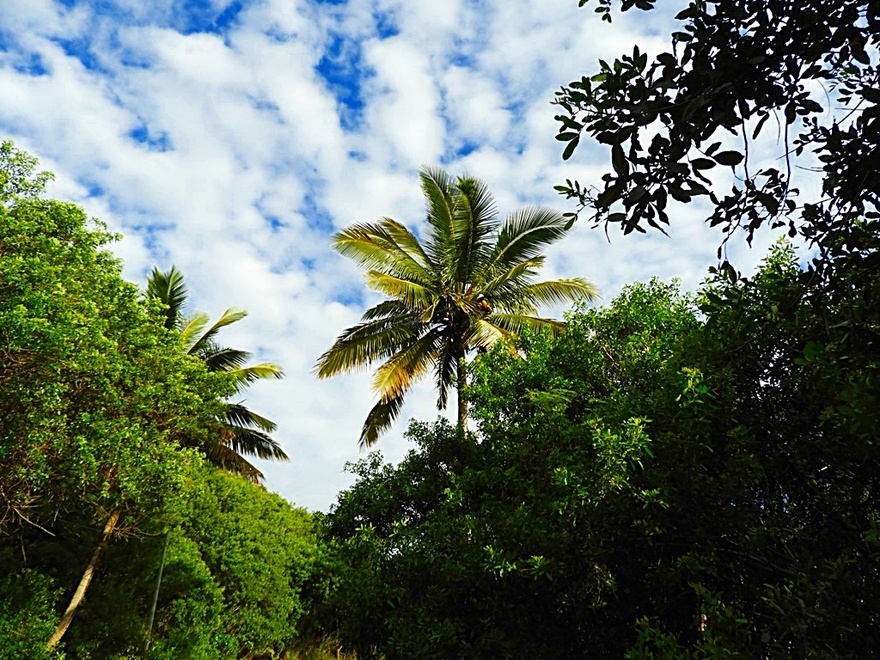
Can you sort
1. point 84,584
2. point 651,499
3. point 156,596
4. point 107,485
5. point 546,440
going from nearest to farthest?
1. point 651,499
2. point 546,440
3. point 107,485
4. point 84,584
5. point 156,596

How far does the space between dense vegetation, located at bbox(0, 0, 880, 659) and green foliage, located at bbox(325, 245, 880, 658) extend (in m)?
0.03

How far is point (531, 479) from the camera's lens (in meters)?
7.84

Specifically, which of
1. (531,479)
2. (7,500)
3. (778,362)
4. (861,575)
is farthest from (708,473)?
(7,500)

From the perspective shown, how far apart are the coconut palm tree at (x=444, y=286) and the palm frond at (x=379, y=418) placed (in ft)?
0.08

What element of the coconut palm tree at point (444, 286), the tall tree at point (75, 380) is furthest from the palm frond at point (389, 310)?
the tall tree at point (75, 380)

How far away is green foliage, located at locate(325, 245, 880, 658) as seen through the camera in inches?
147

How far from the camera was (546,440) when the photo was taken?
315 inches

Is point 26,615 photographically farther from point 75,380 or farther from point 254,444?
point 254,444

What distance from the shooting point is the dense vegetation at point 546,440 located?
2.38 meters

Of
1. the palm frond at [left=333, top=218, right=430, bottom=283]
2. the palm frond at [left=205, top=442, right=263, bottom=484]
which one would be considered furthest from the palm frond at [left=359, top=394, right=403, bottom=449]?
the palm frond at [left=205, top=442, right=263, bottom=484]

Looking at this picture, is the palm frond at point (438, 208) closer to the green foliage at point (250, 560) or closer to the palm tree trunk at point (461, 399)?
the palm tree trunk at point (461, 399)

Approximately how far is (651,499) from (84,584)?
36.8 feet

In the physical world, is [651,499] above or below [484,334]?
below

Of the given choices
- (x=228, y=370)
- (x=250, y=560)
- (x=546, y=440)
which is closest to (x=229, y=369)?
(x=228, y=370)
